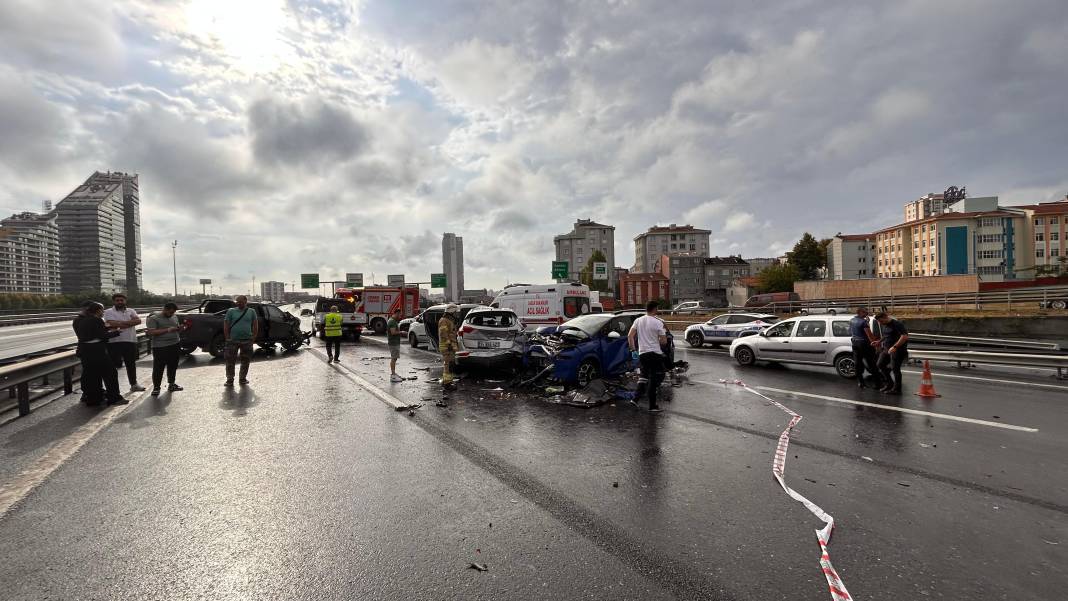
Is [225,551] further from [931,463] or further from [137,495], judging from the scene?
[931,463]

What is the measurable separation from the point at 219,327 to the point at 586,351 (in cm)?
1268

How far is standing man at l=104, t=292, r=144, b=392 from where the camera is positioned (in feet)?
29.5

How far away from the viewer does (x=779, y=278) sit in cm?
7625

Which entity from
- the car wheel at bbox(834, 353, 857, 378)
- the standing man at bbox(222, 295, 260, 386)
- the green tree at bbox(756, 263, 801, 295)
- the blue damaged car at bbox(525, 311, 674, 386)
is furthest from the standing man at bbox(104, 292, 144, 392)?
the green tree at bbox(756, 263, 801, 295)

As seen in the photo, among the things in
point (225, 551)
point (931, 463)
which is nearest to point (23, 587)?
point (225, 551)

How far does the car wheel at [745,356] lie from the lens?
1333cm

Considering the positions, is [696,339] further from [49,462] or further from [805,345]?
[49,462]

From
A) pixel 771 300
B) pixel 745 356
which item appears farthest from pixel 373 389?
pixel 771 300

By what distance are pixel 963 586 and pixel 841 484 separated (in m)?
1.71

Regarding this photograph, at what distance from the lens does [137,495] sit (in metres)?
4.34

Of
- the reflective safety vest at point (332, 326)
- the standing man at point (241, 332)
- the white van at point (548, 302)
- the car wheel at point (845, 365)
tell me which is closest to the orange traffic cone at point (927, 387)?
the car wheel at point (845, 365)

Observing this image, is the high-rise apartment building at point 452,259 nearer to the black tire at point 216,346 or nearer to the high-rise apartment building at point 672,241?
the high-rise apartment building at point 672,241

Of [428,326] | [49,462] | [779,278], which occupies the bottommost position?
[49,462]

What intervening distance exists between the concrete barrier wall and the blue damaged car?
148 ft
